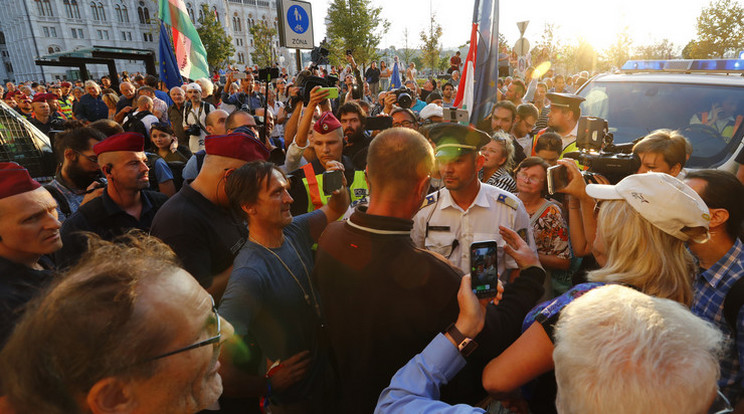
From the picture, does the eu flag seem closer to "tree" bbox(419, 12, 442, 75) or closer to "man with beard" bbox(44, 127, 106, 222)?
"man with beard" bbox(44, 127, 106, 222)

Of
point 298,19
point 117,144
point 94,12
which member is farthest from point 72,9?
point 117,144

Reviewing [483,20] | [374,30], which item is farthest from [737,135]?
[374,30]

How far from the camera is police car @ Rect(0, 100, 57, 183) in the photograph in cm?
490

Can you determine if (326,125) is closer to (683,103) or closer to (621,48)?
(683,103)

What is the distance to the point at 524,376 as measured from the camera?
4.74 feet

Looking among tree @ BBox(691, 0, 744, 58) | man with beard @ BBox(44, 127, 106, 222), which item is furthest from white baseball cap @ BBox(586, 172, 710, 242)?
tree @ BBox(691, 0, 744, 58)

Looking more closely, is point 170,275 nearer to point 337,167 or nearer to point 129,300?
point 129,300

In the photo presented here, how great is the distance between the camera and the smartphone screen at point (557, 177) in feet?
8.32

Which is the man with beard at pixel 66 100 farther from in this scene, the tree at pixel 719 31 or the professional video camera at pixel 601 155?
the tree at pixel 719 31

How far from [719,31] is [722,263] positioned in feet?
90.2

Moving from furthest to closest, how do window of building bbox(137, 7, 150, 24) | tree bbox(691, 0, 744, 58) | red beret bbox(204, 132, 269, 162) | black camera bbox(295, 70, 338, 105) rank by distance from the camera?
1. window of building bbox(137, 7, 150, 24)
2. tree bbox(691, 0, 744, 58)
3. black camera bbox(295, 70, 338, 105)
4. red beret bbox(204, 132, 269, 162)

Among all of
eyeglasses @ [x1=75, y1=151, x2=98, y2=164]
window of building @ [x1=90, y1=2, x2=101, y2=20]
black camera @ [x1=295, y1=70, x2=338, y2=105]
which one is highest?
window of building @ [x1=90, y1=2, x2=101, y2=20]

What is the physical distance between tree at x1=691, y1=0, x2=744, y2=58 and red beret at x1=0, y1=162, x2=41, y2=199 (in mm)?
26636

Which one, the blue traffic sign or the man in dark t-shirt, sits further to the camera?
the blue traffic sign
